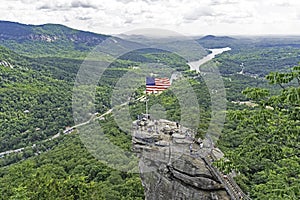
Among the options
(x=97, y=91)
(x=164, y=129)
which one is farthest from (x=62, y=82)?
(x=164, y=129)

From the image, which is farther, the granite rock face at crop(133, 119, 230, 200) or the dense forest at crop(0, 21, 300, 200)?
the granite rock face at crop(133, 119, 230, 200)

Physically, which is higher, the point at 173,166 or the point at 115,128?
the point at 173,166

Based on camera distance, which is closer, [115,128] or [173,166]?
[173,166]

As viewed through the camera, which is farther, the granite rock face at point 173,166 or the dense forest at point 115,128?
the granite rock face at point 173,166
